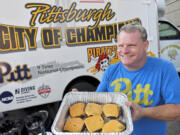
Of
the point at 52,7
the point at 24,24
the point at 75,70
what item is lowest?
the point at 75,70

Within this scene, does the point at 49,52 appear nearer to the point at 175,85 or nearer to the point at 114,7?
the point at 114,7

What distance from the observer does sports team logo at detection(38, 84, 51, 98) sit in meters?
2.49

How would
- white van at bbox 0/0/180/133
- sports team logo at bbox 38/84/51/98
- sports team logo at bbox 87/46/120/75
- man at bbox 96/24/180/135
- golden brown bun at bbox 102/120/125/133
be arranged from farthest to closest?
sports team logo at bbox 87/46/120/75
sports team logo at bbox 38/84/51/98
white van at bbox 0/0/180/133
man at bbox 96/24/180/135
golden brown bun at bbox 102/120/125/133

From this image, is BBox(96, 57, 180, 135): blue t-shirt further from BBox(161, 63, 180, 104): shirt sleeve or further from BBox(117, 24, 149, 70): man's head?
BBox(117, 24, 149, 70): man's head

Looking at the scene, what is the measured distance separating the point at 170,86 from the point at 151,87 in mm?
130

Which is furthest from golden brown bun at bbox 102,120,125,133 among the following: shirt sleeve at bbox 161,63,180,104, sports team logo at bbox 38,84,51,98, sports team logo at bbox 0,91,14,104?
sports team logo at bbox 0,91,14,104

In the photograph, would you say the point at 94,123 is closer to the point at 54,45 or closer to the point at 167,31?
the point at 54,45

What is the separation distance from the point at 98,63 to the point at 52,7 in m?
1.30

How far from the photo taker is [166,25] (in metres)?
3.96

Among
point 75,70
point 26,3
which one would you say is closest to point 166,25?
point 75,70

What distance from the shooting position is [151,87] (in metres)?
1.11

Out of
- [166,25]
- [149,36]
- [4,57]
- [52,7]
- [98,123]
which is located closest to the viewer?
[98,123]

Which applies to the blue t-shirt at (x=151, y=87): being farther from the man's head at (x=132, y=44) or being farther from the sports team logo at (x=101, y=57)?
the sports team logo at (x=101, y=57)

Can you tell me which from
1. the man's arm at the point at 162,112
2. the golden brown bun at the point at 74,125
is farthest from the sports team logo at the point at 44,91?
the man's arm at the point at 162,112
